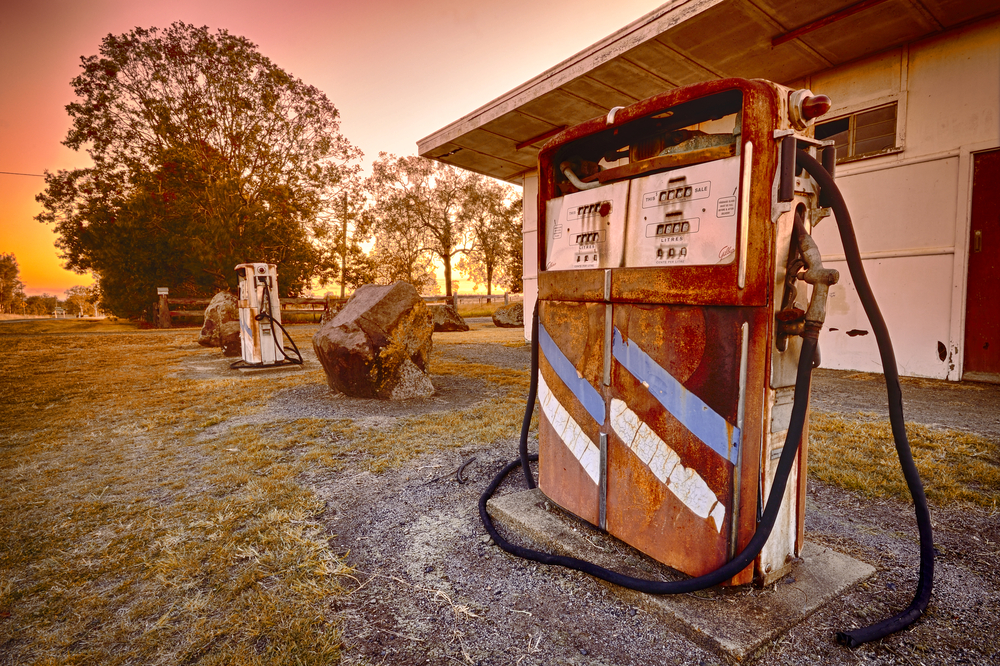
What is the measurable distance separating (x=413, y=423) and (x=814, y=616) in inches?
137

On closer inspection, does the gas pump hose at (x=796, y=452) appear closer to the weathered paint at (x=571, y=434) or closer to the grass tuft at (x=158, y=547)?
the weathered paint at (x=571, y=434)

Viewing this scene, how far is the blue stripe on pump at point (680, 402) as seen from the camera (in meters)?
1.61

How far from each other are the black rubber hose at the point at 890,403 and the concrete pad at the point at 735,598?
0.15 meters

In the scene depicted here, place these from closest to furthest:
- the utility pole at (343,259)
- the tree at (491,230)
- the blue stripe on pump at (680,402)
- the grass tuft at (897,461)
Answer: the blue stripe on pump at (680,402)
the grass tuft at (897,461)
the utility pole at (343,259)
the tree at (491,230)

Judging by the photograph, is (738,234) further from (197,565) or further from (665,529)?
(197,565)

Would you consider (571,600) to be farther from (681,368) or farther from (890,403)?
(890,403)

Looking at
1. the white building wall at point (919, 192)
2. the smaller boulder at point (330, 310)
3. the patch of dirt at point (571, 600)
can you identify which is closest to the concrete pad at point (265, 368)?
the patch of dirt at point (571, 600)

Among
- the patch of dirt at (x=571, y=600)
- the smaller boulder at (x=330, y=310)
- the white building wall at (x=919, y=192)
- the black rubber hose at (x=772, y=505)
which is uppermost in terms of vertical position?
the white building wall at (x=919, y=192)

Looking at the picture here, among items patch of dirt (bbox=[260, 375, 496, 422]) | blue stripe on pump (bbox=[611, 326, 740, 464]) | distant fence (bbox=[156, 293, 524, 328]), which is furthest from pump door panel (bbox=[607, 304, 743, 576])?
distant fence (bbox=[156, 293, 524, 328])

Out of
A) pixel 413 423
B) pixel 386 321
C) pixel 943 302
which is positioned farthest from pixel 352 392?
pixel 943 302

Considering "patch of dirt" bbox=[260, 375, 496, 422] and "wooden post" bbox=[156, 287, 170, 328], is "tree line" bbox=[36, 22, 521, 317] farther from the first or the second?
"patch of dirt" bbox=[260, 375, 496, 422]

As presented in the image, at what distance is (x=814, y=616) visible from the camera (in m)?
1.66

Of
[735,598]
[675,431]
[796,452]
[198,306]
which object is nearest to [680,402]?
[675,431]

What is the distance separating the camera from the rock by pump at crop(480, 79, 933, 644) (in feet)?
4.98
